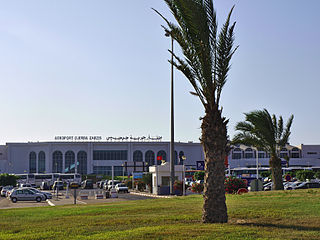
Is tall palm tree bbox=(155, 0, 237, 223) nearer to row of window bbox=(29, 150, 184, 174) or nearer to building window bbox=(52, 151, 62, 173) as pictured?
row of window bbox=(29, 150, 184, 174)

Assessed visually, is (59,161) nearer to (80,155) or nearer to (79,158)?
(79,158)

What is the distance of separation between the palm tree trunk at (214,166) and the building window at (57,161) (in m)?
121

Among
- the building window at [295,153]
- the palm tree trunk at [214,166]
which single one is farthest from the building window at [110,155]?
the palm tree trunk at [214,166]

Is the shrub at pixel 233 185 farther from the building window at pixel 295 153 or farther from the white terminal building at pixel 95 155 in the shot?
the building window at pixel 295 153

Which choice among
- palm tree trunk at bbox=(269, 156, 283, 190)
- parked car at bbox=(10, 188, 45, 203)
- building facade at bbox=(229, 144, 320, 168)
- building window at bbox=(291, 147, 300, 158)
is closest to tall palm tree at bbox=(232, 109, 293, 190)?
palm tree trunk at bbox=(269, 156, 283, 190)

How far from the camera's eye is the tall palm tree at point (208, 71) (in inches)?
531

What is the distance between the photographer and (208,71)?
13.9 m

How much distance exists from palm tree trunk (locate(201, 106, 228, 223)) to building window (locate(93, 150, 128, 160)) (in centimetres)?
12126

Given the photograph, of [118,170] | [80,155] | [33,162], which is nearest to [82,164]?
[80,155]

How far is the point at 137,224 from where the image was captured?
14.2 m

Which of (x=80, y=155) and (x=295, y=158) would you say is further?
(x=80, y=155)

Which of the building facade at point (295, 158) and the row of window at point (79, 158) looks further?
the row of window at point (79, 158)

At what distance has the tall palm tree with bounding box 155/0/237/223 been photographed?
13477 millimetres

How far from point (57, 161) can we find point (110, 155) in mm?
15516
